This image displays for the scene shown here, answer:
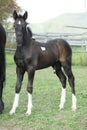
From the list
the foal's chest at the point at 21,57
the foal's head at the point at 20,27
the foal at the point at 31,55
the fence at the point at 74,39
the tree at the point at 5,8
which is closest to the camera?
the foal's head at the point at 20,27

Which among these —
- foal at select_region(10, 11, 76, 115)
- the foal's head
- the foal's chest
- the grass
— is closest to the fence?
the grass

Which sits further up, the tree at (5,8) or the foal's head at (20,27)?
the foal's head at (20,27)

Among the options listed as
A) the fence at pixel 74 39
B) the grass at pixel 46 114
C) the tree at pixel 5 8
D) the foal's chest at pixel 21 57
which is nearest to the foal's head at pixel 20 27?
the foal's chest at pixel 21 57

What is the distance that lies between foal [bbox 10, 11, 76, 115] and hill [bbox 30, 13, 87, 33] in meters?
14.6

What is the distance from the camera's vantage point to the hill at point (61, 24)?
22.3m

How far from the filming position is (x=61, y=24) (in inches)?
870

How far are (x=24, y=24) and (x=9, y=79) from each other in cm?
572

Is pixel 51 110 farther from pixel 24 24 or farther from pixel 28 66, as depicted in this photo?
pixel 24 24

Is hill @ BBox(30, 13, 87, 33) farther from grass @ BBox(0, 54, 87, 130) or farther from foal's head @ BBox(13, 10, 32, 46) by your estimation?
foal's head @ BBox(13, 10, 32, 46)

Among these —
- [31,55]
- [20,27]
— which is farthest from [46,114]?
[20,27]

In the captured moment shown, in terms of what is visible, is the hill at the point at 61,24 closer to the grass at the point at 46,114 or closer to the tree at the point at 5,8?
the tree at the point at 5,8

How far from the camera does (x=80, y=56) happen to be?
1786cm

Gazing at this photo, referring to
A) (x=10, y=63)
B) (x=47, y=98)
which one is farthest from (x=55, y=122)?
(x=10, y=63)

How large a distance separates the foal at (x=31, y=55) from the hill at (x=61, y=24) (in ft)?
47.8
